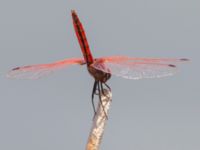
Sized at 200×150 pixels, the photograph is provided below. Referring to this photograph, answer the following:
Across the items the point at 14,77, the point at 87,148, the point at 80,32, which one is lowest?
the point at 87,148

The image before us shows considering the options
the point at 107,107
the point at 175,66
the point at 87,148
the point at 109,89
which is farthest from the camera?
the point at 175,66

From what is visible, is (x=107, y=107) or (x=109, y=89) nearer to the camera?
(x=107, y=107)

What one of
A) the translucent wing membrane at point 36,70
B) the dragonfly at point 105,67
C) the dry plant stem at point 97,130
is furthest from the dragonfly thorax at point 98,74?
the dry plant stem at point 97,130

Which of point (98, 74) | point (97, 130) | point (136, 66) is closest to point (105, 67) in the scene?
point (98, 74)

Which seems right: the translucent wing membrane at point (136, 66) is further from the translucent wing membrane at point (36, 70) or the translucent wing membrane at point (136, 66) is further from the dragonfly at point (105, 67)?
the translucent wing membrane at point (36, 70)

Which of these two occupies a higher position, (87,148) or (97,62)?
(97,62)

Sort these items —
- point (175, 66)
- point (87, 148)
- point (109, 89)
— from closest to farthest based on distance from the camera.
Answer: point (87, 148) → point (109, 89) → point (175, 66)

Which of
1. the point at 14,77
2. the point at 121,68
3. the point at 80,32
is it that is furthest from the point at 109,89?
the point at 14,77

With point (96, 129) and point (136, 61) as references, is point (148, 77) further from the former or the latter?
point (96, 129)
